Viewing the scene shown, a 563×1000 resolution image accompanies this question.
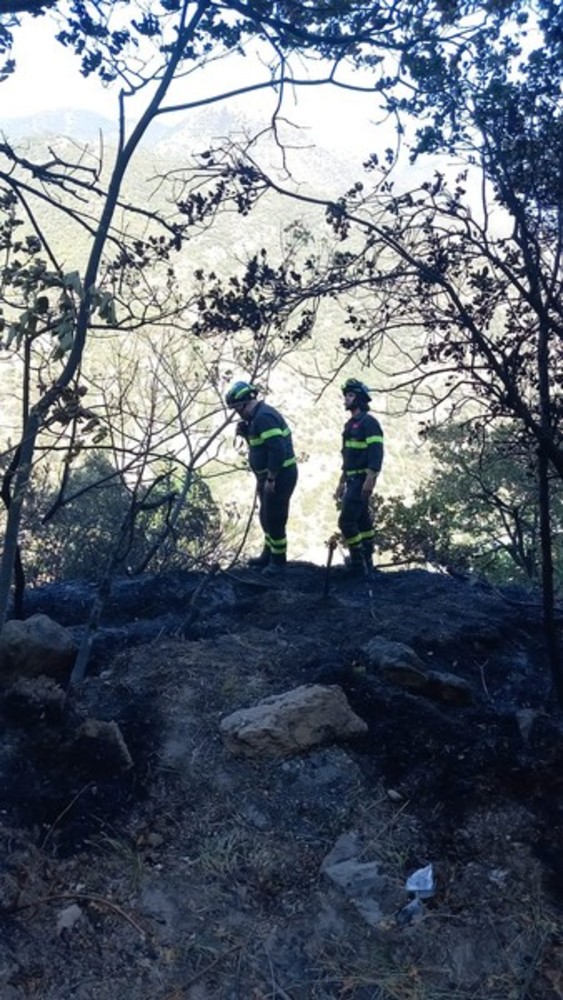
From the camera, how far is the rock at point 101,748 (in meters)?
3.90

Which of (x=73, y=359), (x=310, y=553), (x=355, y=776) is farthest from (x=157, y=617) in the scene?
(x=310, y=553)

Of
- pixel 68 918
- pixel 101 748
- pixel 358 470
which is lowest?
pixel 68 918

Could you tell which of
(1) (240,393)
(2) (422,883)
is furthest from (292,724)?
(1) (240,393)

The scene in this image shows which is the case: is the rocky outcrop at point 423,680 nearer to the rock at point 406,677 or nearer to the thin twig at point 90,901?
the rock at point 406,677

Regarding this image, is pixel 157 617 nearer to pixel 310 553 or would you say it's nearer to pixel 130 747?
pixel 130 747

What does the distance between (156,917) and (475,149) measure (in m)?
3.95

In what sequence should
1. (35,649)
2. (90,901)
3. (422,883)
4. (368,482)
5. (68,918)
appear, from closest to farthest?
1. (68,918)
2. (90,901)
3. (422,883)
4. (35,649)
5. (368,482)

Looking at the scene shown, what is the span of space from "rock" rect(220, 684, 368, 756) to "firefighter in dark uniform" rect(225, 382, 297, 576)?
137 inches

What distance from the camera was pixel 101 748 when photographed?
395cm

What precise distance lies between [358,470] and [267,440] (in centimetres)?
104

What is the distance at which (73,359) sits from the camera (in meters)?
3.59

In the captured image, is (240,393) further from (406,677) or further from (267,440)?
(406,677)

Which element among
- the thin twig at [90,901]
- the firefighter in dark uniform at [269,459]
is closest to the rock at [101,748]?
the thin twig at [90,901]

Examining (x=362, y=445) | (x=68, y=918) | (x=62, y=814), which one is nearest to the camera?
(x=68, y=918)
